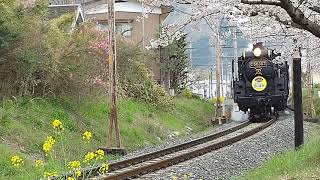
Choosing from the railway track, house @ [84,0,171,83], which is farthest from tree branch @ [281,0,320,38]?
house @ [84,0,171,83]

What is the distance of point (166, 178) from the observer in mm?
11445

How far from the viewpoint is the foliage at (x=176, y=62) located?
39.1 metres

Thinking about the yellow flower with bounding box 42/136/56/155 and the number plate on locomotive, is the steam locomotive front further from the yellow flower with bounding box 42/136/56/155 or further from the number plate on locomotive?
the yellow flower with bounding box 42/136/56/155

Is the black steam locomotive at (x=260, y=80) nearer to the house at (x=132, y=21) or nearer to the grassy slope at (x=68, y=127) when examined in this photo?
the grassy slope at (x=68, y=127)

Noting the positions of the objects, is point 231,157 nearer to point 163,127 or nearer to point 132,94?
point 163,127

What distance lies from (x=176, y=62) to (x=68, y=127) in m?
23.5

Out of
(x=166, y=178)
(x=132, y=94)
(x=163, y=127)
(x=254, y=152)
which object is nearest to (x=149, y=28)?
(x=132, y=94)

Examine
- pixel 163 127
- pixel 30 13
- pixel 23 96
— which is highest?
pixel 30 13

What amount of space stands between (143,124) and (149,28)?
19679mm

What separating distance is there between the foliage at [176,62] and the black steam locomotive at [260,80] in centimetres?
1171

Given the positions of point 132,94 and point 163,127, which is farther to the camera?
point 132,94

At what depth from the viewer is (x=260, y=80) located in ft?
86.8

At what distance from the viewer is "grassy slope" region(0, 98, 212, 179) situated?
45.0ft

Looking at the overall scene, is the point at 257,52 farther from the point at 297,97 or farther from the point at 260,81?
the point at 297,97
